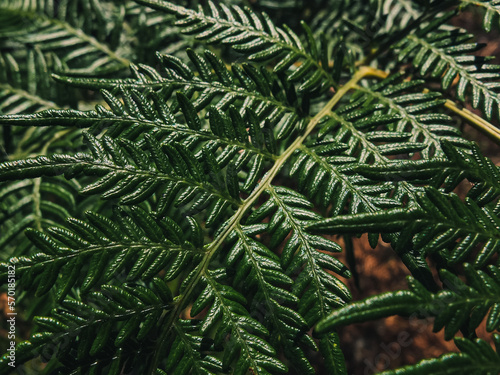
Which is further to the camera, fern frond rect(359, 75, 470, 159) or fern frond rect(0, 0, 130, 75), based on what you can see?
fern frond rect(0, 0, 130, 75)

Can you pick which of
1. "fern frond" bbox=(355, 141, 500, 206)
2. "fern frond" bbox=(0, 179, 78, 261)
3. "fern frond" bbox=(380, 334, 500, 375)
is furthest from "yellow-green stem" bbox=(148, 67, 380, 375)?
"fern frond" bbox=(0, 179, 78, 261)

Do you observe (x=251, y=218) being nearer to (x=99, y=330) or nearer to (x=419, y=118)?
(x=99, y=330)

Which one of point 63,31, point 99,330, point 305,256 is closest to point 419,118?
point 305,256

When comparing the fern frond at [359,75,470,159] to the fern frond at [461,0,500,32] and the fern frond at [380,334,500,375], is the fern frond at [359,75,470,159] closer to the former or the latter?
the fern frond at [461,0,500,32]

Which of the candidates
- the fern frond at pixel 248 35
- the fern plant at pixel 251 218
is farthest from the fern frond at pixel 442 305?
the fern frond at pixel 248 35

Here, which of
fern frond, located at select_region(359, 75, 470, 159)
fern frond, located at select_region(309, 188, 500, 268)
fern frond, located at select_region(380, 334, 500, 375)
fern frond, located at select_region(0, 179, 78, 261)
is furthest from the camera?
fern frond, located at select_region(0, 179, 78, 261)

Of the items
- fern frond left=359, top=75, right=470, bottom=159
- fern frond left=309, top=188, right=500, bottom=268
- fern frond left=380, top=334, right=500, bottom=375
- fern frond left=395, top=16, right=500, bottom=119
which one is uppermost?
fern frond left=395, top=16, right=500, bottom=119
